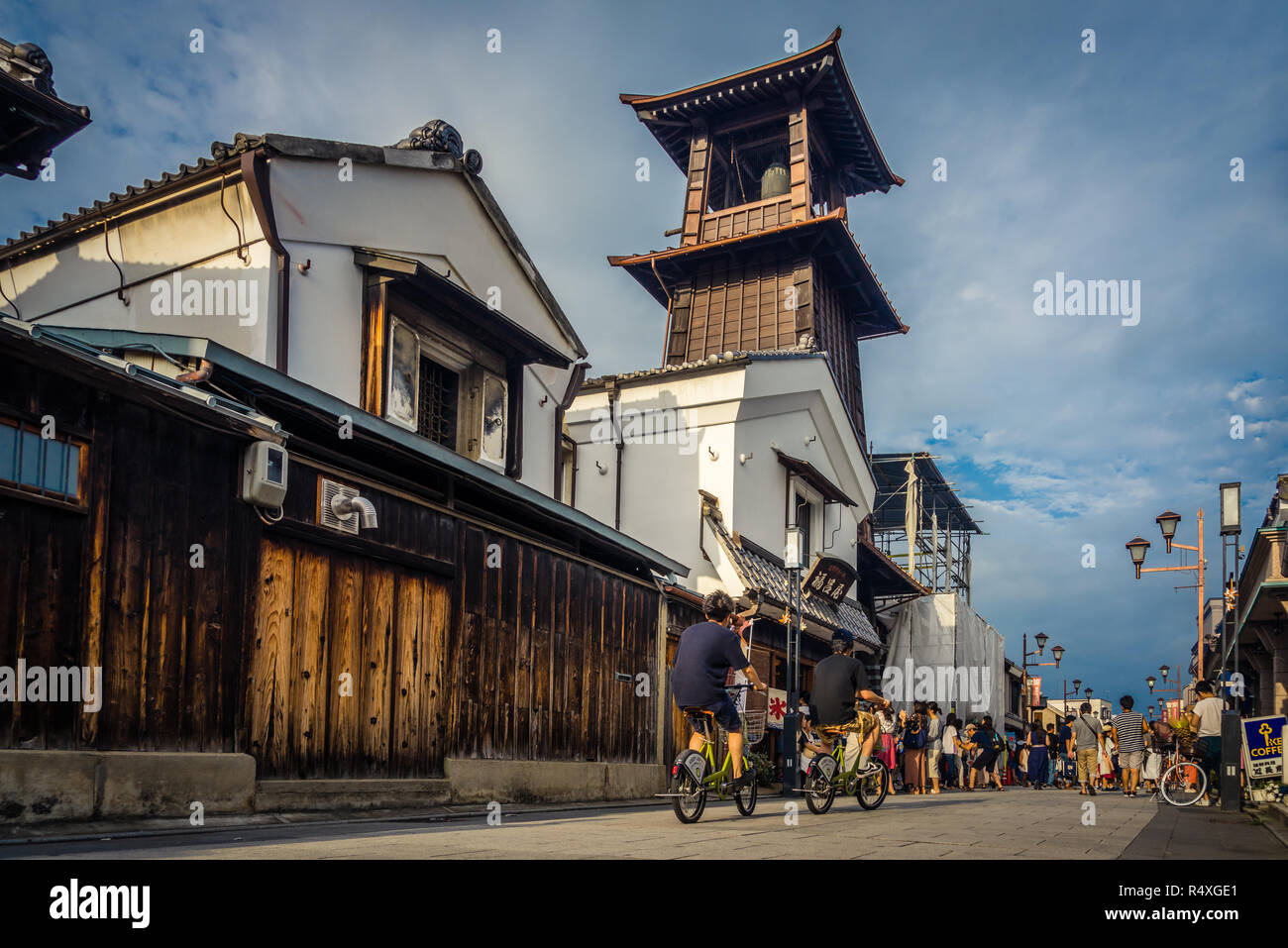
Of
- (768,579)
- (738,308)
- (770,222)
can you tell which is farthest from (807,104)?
(768,579)

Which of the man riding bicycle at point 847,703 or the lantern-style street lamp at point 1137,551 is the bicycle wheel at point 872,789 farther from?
the lantern-style street lamp at point 1137,551

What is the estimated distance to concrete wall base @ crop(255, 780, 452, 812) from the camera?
852 cm

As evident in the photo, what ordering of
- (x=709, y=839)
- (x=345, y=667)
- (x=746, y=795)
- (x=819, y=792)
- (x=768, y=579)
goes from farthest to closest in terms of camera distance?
(x=768, y=579) → (x=819, y=792) → (x=746, y=795) → (x=345, y=667) → (x=709, y=839)

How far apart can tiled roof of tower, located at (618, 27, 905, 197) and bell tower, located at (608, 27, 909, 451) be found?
3cm

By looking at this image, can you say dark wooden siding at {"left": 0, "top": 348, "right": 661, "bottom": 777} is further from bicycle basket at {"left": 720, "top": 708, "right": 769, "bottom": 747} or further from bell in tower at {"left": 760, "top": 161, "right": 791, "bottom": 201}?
bell in tower at {"left": 760, "top": 161, "right": 791, "bottom": 201}

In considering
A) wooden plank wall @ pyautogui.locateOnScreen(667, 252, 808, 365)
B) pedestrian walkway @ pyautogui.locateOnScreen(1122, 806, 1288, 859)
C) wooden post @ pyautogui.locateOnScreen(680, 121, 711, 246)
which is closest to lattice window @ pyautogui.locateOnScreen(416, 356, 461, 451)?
pedestrian walkway @ pyautogui.locateOnScreen(1122, 806, 1288, 859)

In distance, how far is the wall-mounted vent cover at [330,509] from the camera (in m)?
9.48

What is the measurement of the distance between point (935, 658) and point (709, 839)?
2361 cm

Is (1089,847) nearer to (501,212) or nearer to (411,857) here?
(411,857)

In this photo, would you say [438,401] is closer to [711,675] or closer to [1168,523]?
[711,675]

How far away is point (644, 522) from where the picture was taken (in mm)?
21781

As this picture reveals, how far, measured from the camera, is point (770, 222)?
28.3 metres

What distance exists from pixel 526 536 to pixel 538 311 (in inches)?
196

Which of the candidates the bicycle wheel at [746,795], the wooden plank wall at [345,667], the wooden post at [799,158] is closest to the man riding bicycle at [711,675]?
the bicycle wheel at [746,795]
